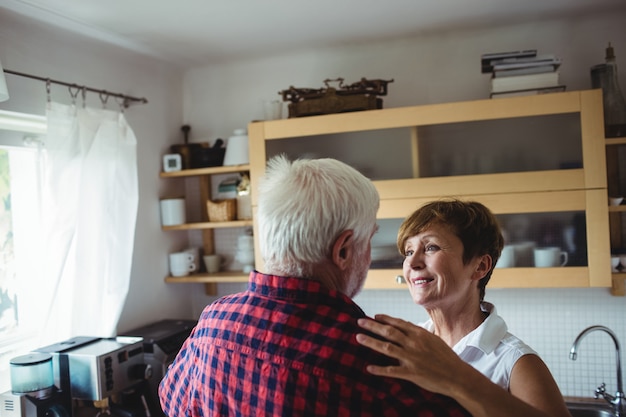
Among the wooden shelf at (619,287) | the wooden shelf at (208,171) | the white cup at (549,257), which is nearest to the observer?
the white cup at (549,257)

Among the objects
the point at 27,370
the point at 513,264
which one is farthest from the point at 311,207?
the point at 513,264

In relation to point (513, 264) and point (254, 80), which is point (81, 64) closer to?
point (254, 80)

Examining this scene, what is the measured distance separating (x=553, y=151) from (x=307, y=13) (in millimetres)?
1152

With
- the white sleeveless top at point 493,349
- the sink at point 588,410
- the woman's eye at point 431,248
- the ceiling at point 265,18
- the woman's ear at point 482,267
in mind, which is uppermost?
the ceiling at point 265,18

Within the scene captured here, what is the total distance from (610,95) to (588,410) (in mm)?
1312

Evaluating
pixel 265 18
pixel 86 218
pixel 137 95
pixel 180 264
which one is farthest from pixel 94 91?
pixel 180 264

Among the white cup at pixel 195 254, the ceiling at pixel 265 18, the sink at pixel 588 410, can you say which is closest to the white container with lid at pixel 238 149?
the ceiling at pixel 265 18

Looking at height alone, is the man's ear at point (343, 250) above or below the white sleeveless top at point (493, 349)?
above

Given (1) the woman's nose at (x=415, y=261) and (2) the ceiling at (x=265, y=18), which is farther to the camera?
(2) the ceiling at (x=265, y=18)

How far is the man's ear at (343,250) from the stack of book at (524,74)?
5.45 ft

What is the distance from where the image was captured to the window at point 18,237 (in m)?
2.21

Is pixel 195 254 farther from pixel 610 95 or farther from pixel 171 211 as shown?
pixel 610 95

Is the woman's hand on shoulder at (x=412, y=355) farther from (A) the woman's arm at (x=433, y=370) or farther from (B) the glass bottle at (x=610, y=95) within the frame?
(B) the glass bottle at (x=610, y=95)

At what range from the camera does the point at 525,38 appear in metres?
2.61
